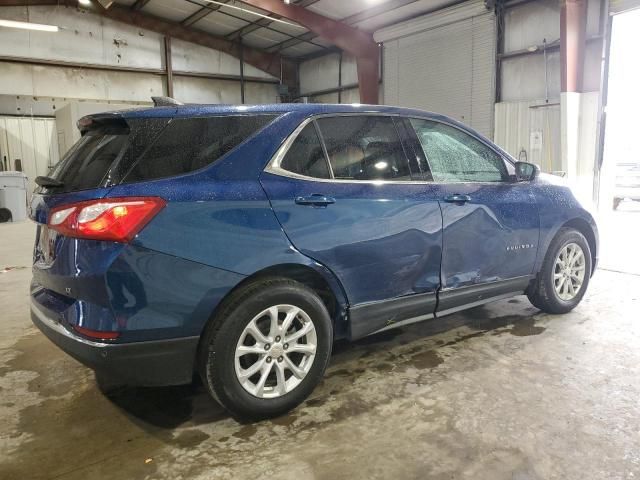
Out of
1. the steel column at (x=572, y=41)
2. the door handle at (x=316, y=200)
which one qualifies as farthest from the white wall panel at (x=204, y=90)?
the door handle at (x=316, y=200)

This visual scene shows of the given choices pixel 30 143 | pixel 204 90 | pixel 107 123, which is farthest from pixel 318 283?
pixel 204 90

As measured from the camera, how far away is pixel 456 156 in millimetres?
3037

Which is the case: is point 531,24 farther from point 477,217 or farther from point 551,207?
point 477,217

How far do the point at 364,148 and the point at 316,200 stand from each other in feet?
1.63

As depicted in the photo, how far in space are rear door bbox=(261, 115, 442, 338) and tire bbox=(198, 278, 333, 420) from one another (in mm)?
224

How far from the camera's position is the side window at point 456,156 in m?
2.87

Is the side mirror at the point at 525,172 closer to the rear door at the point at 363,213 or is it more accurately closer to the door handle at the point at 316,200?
the rear door at the point at 363,213

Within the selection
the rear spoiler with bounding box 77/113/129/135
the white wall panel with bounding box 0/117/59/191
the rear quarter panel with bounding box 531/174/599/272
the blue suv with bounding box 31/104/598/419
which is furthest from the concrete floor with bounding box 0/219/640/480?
the white wall panel with bounding box 0/117/59/191

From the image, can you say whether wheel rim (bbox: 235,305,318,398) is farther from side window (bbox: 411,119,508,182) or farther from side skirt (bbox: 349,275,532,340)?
side window (bbox: 411,119,508,182)

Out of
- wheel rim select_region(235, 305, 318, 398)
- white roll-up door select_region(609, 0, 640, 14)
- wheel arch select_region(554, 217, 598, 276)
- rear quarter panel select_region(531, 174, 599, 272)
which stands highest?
white roll-up door select_region(609, 0, 640, 14)

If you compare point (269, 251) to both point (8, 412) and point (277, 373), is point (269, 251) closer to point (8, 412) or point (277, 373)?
point (277, 373)

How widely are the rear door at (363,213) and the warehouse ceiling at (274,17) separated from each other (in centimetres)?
952

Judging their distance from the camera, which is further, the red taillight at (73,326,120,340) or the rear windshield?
the rear windshield

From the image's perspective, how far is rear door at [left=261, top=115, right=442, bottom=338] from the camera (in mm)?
2273
